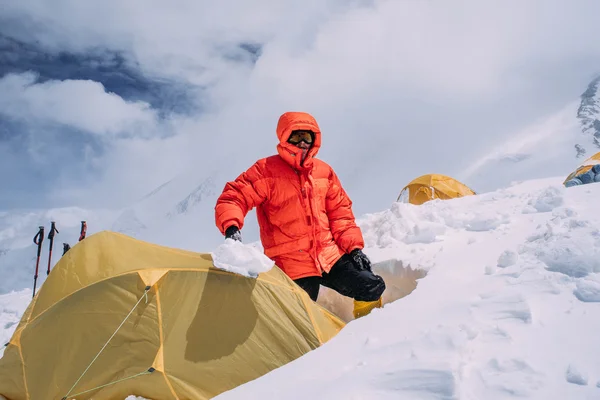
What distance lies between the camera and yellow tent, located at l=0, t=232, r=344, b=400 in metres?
2.38

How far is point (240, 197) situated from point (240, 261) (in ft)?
3.43

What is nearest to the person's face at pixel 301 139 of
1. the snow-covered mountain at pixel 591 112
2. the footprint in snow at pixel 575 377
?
the footprint in snow at pixel 575 377

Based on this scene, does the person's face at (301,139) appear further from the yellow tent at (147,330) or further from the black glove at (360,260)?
the yellow tent at (147,330)

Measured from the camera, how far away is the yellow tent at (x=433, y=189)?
14312 millimetres

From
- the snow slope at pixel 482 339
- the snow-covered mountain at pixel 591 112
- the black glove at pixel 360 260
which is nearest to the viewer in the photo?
the snow slope at pixel 482 339

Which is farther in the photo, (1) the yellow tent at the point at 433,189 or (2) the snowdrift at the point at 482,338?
(1) the yellow tent at the point at 433,189

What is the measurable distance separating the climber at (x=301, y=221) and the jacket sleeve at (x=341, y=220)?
0.04 ft

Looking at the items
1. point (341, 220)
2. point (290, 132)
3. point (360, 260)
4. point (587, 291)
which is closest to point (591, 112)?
point (341, 220)

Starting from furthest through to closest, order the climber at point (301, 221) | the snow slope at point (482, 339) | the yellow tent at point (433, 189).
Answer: the yellow tent at point (433, 189), the climber at point (301, 221), the snow slope at point (482, 339)

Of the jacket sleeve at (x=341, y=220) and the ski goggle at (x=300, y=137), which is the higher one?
the ski goggle at (x=300, y=137)

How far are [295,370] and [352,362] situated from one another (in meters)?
0.41

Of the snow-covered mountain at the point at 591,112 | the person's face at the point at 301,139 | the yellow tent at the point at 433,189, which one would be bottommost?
the person's face at the point at 301,139

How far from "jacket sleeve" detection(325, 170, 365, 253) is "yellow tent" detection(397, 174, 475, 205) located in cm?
1112

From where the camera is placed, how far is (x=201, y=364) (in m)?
2.45
